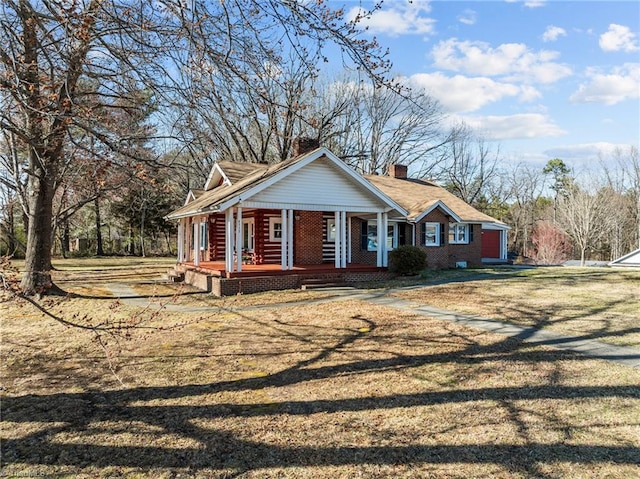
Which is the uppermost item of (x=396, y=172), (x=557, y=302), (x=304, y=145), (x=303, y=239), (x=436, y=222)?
(x=396, y=172)

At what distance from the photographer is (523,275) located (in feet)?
61.7

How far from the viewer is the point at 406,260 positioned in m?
18.1

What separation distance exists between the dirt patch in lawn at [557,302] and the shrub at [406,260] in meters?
2.60

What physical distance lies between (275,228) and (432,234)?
8872mm

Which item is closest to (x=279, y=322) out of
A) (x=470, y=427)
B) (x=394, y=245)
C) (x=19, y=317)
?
(x=470, y=427)

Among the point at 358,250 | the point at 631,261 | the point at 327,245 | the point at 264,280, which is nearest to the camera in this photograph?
the point at 631,261

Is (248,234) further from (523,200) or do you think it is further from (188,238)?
(523,200)

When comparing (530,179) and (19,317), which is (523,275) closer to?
(19,317)

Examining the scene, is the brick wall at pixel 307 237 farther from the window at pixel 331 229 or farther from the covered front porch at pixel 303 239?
the window at pixel 331 229

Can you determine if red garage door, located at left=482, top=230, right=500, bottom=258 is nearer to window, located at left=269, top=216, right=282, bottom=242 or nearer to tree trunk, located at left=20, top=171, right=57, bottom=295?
window, located at left=269, top=216, right=282, bottom=242

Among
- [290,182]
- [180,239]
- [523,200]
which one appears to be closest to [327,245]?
[290,182]

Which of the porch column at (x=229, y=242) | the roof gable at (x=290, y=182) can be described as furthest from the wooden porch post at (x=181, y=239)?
the porch column at (x=229, y=242)

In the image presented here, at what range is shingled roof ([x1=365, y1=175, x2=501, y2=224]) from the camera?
883 inches

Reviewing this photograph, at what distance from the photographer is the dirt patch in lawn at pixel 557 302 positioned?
848cm
